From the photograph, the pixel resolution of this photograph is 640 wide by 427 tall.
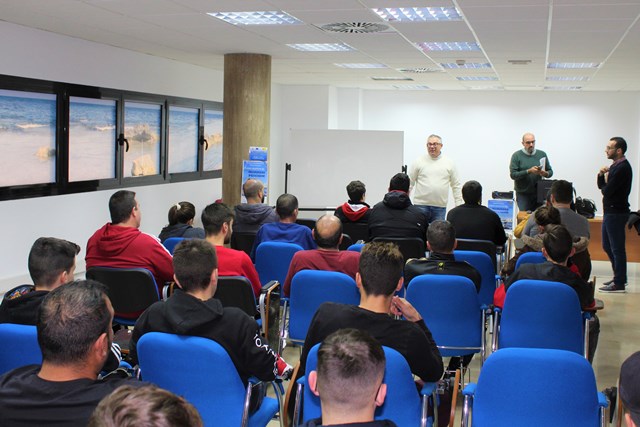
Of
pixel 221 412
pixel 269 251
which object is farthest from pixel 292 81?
pixel 221 412

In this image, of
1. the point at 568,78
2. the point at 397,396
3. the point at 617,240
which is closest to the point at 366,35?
the point at 617,240

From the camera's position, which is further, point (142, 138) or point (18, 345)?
point (142, 138)

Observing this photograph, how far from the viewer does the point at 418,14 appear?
259 inches

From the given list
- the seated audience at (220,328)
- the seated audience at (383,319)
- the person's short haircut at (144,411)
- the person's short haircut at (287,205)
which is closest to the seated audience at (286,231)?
the person's short haircut at (287,205)

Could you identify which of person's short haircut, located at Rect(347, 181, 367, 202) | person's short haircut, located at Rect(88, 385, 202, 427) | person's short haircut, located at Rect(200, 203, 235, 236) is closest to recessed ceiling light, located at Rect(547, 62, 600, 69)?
person's short haircut, located at Rect(347, 181, 367, 202)

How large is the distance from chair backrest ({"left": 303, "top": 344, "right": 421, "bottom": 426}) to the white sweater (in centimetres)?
672

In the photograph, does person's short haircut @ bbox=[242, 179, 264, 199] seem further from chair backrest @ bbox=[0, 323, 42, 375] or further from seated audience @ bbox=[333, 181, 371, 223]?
chair backrest @ bbox=[0, 323, 42, 375]

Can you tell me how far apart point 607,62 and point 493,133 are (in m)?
6.21

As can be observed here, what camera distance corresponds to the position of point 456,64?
10.7 meters

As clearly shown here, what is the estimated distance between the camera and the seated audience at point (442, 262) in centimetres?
456

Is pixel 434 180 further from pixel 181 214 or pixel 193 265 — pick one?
pixel 193 265

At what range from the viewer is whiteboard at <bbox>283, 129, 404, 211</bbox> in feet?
40.4

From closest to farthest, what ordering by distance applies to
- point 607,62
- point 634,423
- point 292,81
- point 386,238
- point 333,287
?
point 634,423 < point 333,287 < point 386,238 < point 607,62 < point 292,81

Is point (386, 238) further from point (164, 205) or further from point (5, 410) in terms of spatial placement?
point (164, 205)
